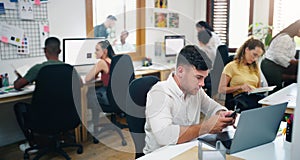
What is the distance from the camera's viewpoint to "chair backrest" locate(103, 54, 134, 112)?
121 inches

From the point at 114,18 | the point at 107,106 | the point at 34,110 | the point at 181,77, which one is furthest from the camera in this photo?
the point at 114,18

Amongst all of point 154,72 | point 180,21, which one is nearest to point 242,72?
point 154,72

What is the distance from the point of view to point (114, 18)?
169 inches

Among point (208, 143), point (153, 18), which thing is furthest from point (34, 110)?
point (153, 18)

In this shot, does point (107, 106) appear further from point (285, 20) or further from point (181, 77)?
point (285, 20)

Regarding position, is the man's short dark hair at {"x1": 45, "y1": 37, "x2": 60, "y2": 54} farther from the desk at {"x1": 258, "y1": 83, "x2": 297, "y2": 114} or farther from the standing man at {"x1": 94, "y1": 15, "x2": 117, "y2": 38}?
the desk at {"x1": 258, "y1": 83, "x2": 297, "y2": 114}

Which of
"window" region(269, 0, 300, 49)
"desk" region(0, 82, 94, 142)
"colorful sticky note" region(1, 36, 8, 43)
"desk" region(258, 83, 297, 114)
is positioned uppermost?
"window" region(269, 0, 300, 49)

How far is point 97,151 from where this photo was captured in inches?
125

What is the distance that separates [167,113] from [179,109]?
0.13 metres

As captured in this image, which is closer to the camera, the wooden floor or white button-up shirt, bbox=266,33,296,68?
the wooden floor

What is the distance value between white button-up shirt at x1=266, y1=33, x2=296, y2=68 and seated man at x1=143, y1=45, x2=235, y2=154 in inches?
84.3

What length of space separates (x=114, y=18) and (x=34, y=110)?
6.77 feet

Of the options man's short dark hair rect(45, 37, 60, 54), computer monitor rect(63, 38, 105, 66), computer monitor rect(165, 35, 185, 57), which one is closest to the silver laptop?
man's short dark hair rect(45, 37, 60, 54)

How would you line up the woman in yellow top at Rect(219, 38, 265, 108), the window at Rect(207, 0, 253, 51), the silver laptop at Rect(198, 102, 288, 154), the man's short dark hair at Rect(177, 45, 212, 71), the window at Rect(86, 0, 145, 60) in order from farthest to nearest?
1. the window at Rect(207, 0, 253, 51)
2. the window at Rect(86, 0, 145, 60)
3. the woman in yellow top at Rect(219, 38, 265, 108)
4. the man's short dark hair at Rect(177, 45, 212, 71)
5. the silver laptop at Rect(198, 102, 288, 154)
